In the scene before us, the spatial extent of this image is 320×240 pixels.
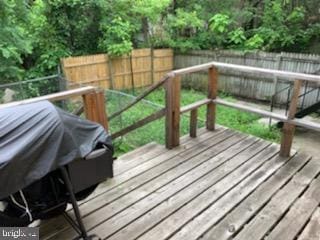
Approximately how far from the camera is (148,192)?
2.71 meters

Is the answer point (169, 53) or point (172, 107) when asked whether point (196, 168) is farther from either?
point (169, 53)

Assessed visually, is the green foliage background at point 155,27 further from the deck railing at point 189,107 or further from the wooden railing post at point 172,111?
the wooden railing post at point 172,111

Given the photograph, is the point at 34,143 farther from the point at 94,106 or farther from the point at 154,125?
the point at 154,125

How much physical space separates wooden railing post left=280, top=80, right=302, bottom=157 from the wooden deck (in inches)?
4.7

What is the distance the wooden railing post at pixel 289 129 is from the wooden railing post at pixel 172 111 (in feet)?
3.91

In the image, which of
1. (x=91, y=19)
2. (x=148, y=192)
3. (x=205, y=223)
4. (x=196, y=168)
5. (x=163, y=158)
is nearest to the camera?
(x=205, y=223)

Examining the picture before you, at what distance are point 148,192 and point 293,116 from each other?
5.70ft

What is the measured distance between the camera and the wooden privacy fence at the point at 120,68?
9.02m

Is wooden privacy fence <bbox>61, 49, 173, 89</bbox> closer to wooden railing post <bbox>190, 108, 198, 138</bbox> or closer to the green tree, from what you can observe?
the green tree

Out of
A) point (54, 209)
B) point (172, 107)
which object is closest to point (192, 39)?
point (172, 107)

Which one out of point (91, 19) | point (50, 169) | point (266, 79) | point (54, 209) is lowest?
point (266, 79)

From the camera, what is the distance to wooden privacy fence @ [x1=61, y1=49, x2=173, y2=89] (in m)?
9.02

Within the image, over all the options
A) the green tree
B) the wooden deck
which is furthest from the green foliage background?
the wooden deck

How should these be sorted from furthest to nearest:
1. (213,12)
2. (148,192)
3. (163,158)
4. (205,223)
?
(213,12) → (163,158) → (148,192) → (205,223)
